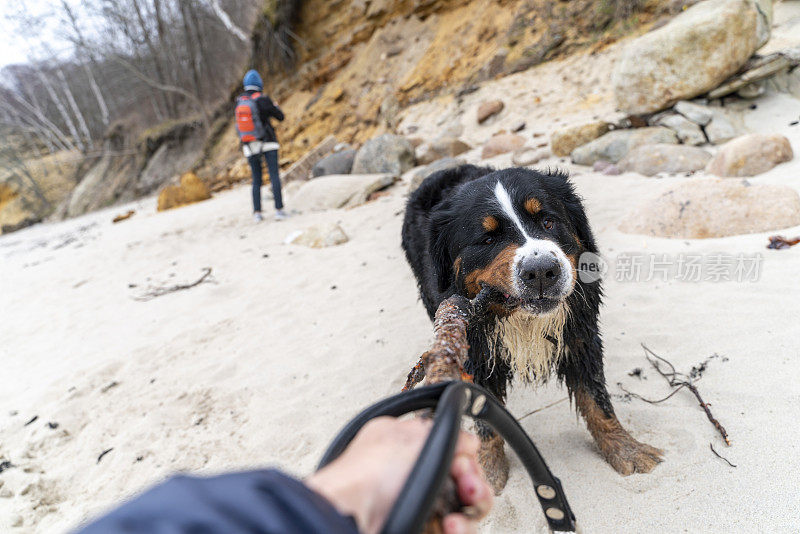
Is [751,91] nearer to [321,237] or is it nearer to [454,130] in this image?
[454,130]

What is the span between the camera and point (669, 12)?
29.9ft

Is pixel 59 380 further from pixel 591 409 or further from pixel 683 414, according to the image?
pixel 683 414

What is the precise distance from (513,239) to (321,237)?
4601mm

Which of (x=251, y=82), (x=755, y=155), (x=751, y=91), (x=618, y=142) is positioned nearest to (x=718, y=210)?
(x=755, y=155)

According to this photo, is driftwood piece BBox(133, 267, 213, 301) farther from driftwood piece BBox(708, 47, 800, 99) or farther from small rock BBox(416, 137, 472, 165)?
driftwood piece BBox(708, 47, 800, 99)

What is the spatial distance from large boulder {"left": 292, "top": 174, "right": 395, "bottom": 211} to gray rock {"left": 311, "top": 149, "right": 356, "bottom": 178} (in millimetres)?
1341

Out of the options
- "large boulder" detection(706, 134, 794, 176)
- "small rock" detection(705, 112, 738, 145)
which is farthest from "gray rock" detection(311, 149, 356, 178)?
"large boulder" detection(706, 134, 794, 176)

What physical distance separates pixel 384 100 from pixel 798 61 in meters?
10.6

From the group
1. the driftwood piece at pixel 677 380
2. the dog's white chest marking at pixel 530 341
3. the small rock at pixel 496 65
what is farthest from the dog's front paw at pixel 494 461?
the small rock at pixel 496 65

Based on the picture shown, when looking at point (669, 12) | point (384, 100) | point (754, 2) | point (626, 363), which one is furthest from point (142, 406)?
point (384, 100)

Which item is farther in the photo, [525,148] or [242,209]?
[242,209]

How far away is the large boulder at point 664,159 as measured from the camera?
5.66m

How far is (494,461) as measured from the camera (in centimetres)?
222

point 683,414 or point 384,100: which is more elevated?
point 384,100
